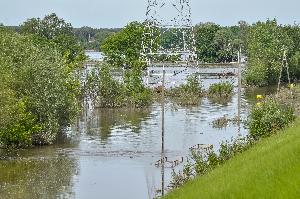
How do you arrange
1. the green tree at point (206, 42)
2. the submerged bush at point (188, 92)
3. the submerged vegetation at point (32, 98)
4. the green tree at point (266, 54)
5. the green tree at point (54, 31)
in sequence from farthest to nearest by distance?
the green tree at point (206, 42) → the green tree at point (54, 31) → the green tree at point (266, 54) → the submerged bush at point (188, 92) → the submerged vegetation at point (32, 98)

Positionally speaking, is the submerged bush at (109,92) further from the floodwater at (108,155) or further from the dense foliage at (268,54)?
the dense foliage at (268,54)

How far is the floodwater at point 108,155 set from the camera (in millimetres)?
26234

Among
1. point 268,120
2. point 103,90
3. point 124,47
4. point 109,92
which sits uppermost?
point 124,47

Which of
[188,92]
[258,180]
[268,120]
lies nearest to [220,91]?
[188,92]

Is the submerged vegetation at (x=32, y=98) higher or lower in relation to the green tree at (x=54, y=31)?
lower

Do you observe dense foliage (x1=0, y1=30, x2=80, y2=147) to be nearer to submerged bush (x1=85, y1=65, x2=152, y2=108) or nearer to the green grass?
submerged bush (x1=85, y1=65, x2=152, y2=108)

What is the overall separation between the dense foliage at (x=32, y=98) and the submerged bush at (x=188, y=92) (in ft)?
73.5

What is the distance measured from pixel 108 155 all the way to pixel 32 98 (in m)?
6.65

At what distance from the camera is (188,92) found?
211 ft

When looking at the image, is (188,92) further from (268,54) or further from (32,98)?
(32,98)

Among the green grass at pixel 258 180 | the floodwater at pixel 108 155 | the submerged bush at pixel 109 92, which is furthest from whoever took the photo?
the submerged bush at pixel 109 92

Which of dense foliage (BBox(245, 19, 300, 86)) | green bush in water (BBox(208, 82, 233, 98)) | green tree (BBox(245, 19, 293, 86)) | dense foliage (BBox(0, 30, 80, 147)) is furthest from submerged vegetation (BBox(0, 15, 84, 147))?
dense foliage (BBox(245, 19, 300, 86))

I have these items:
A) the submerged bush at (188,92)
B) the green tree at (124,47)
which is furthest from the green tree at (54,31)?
the submerged bush at (188,92)

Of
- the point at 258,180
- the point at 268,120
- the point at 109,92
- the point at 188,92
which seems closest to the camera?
the point at 258,180
